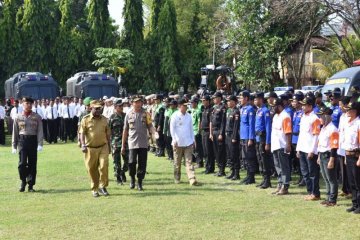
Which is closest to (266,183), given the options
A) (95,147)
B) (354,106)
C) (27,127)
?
(354,106)

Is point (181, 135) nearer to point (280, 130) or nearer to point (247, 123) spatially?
point (247, 123)

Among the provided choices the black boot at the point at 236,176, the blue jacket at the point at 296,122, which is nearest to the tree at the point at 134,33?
the black boot at the point at 236,176

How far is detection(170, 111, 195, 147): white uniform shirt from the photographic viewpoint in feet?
45.0

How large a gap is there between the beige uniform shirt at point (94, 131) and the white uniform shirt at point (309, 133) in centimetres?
400

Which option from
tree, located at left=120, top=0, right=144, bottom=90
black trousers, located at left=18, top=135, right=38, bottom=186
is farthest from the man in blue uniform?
tree, located at left=120, top=0, right=144, bottom=90

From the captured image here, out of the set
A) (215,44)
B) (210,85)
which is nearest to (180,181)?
(210,85)

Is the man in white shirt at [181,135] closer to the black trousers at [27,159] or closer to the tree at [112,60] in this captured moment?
the black trousers at [27,159]

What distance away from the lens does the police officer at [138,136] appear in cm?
1280

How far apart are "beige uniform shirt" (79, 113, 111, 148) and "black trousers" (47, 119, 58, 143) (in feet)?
49.9

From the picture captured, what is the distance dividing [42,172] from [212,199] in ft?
21.1

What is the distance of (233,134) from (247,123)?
2.59 ft

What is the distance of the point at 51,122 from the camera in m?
27.0

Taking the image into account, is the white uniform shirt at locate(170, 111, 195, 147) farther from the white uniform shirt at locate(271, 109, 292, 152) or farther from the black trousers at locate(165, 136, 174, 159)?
the black trousers at locate(165, 136, 174, 159)

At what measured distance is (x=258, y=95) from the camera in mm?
12883
